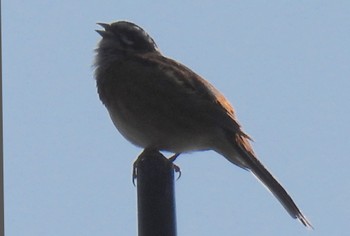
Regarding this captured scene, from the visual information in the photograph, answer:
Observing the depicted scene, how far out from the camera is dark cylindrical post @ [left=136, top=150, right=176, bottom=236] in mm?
2623

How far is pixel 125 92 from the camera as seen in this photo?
5.77m

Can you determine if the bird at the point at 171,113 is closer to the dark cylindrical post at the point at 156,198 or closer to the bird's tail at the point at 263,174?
the bird's tail at the point at 263,174

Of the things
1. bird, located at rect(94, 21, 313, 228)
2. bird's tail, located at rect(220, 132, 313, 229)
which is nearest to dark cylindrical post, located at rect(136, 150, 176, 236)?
bird's tail, located at rect(220, 132, 313, 229)

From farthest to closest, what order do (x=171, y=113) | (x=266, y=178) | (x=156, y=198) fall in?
(x=171, y=113)
(x=266, y=178)
(x=156, y=198)

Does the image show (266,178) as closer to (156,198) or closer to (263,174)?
(263,174)

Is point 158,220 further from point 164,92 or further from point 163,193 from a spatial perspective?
point 164,92

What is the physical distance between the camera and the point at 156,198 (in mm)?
2848

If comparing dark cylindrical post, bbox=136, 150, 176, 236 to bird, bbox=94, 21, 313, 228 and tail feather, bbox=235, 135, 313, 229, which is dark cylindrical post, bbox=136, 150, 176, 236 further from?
bird, bbox=94, 21, 313, 228

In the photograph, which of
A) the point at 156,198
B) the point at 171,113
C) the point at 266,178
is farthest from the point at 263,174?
the point at 156,198

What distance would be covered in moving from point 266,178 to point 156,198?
7.66ft

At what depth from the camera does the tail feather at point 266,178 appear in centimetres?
471

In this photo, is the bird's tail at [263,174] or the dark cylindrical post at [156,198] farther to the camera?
the bird's tail at [263,174]

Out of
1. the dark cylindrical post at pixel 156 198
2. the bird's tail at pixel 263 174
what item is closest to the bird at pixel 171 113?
the bird's tail at pixel 263 174

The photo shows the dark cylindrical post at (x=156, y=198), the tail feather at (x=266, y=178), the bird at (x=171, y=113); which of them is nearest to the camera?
the dark cylindrical post at (x=156, y=198)
